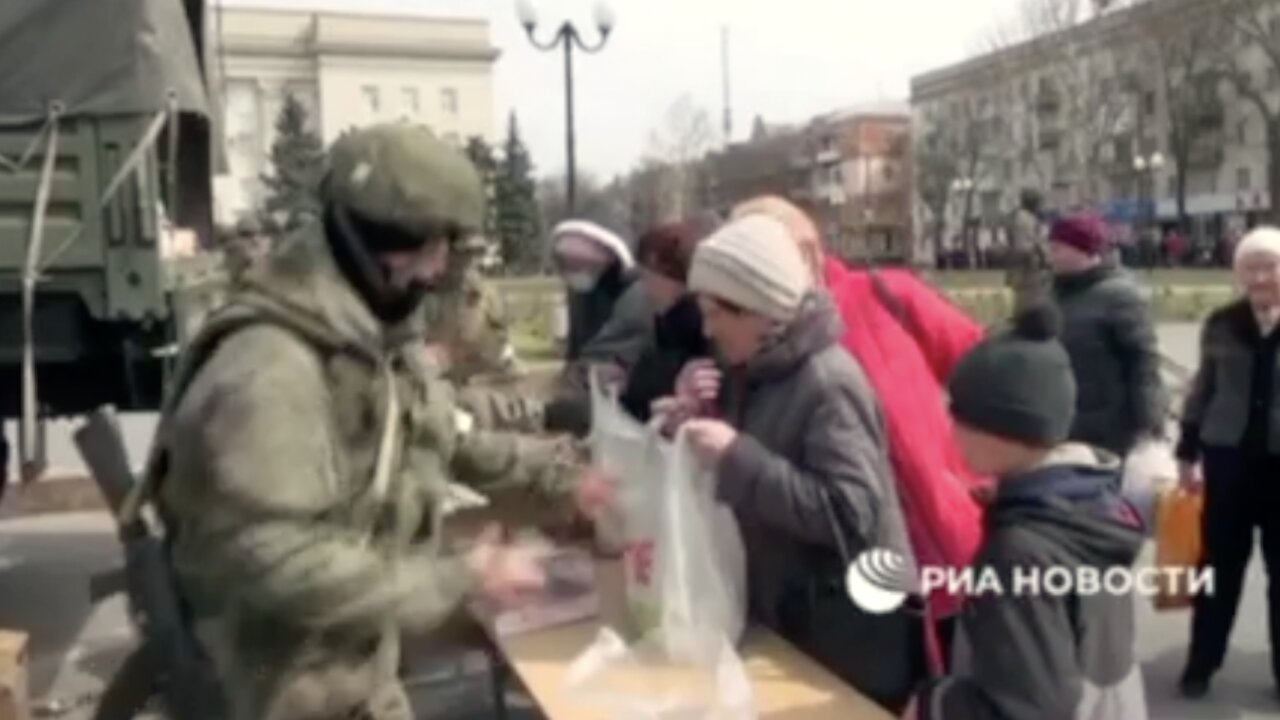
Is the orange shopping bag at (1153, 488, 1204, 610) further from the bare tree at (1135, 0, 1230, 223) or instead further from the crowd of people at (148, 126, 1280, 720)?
the bare tree at (1135, 0, 1230, 223)

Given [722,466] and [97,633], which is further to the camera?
[97,633]

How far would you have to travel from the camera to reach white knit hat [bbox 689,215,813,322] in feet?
10.6

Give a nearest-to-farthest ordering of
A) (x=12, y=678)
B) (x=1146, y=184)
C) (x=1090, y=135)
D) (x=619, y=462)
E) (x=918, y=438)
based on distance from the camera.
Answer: (x=918, y=438)
(x=619, y=462)
(x=12, y=678)
(x=1090, y=135)
(x=1146, y=184)

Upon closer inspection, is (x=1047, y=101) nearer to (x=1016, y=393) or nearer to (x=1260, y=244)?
(x=1260, y=244)

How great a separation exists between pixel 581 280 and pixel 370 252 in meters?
3.89

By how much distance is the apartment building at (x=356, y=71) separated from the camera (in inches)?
3602

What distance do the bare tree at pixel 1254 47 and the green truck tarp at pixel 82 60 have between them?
1939 inches

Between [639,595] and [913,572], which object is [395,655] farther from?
[913,572]

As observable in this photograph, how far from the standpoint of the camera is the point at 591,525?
12.4 feet

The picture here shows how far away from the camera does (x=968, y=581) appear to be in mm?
2689

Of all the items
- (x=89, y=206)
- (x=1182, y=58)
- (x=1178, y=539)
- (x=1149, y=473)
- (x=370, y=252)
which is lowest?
(x=1178, y=539)

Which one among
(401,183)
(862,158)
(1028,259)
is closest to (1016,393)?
(401,183)

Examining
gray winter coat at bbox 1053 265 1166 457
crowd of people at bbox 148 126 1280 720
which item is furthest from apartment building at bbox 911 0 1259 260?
crowd of people at bbox 148 126 1280 720

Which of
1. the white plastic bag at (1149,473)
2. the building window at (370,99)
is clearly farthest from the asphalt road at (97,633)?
the building window at (370,99)
